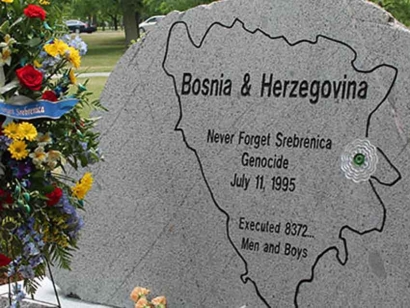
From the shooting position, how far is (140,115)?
16.7 ft

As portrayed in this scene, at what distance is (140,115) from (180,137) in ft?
1.08

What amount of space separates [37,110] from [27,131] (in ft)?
0.43

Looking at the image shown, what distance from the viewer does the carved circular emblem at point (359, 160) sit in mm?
4141

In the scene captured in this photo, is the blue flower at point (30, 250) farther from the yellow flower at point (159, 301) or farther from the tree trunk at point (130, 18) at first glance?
the tree trunk at point (130, 18)

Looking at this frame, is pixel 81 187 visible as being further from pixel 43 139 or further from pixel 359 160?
pixel 359 160

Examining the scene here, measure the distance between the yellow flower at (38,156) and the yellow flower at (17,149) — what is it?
5cm

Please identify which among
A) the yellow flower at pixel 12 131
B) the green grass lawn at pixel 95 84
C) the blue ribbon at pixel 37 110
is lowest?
the green grass lawn at pixel 95 84

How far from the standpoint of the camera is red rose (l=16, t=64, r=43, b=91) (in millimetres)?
3945

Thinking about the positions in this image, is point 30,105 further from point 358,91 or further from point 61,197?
point 358,91

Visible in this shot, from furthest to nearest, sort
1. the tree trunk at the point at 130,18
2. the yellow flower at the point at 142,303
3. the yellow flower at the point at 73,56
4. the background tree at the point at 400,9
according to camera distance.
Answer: the tree trunk at the point at 130,18 < the background tree at the point at 400,9 < the yellow flower at the point at 142,303 < the yellow flower at the point at 73,56

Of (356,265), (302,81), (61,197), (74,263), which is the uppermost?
(302,81)

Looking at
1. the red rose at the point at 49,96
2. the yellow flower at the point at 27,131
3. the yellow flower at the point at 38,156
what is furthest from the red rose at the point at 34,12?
the yellow flower at the point at 38,156

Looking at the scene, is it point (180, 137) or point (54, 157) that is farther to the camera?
point (180, 137)

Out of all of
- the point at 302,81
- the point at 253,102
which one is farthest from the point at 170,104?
the point at 302,81
